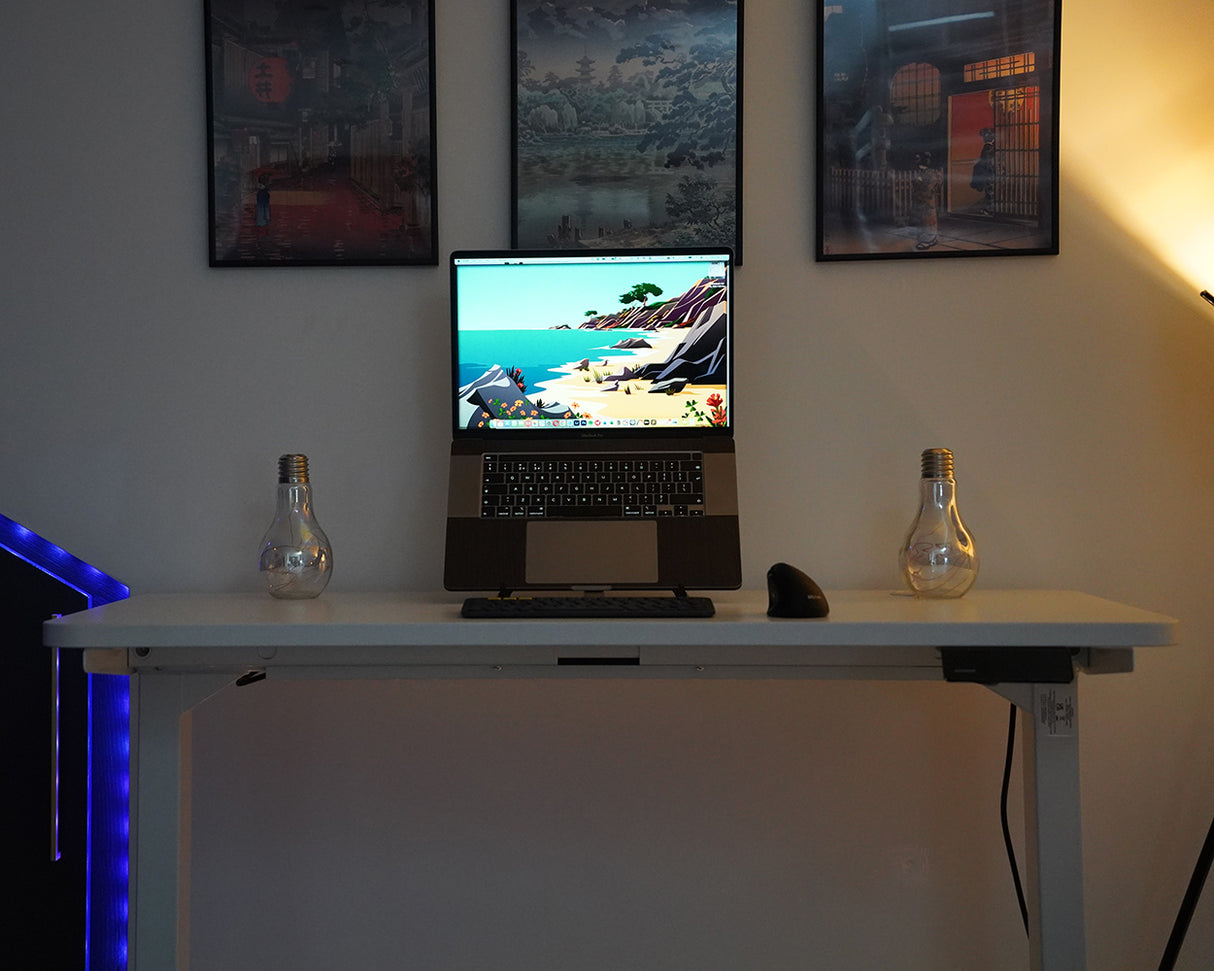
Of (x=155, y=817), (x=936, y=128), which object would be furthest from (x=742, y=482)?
(x=155, y=817)

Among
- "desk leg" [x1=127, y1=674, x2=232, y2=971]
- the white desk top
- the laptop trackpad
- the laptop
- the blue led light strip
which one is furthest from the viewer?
the blue led light strip

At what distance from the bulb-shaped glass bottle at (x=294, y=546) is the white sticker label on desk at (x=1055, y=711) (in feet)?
3.42

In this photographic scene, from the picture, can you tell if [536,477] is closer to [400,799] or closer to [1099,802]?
[400,799]

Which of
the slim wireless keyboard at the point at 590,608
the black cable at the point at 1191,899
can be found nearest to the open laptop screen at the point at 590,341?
the slim wireless keyboard at the point at 590,608

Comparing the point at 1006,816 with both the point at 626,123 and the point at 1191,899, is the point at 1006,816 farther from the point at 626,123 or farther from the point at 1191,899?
the point at 626,123

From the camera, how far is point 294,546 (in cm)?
158

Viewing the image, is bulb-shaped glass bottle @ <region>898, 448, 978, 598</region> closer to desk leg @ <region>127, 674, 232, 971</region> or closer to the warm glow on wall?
the warm glow on wall

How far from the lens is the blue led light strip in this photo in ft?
5.74

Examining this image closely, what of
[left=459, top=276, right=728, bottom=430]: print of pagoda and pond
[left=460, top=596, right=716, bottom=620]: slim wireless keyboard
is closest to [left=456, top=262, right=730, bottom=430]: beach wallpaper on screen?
[left=459, top=276, right=728, bottom=430]: print of pagoda and pond

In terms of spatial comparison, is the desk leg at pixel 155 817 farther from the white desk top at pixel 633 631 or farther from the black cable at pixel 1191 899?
the black cable at pixel 1191 899

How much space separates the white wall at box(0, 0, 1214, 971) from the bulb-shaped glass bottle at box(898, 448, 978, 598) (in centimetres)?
21

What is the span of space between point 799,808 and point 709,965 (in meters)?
0.31

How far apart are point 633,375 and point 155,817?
0.94 meters

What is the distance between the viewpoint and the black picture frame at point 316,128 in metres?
1.82
